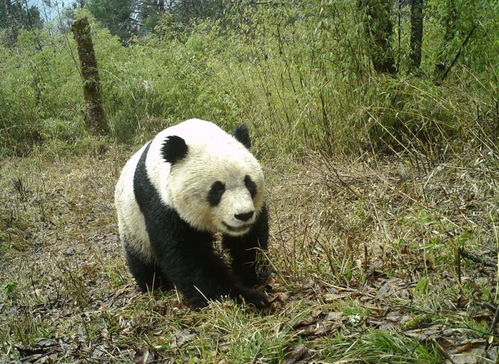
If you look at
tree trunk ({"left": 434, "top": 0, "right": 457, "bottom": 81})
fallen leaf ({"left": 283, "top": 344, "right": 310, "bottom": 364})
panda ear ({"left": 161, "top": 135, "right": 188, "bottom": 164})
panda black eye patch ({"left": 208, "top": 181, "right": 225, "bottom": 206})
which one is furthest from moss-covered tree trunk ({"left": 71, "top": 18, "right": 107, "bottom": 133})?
fallen leaf ({"left": 283, "top": 344, "right": 310, "bottom": 364})

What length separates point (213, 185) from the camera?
3639 mm

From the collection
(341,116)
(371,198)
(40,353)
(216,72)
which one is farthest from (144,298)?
(216,72)

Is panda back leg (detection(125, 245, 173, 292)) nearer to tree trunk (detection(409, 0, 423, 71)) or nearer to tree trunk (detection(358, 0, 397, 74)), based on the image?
tree trunk (detection(358, 0, 397, 74))

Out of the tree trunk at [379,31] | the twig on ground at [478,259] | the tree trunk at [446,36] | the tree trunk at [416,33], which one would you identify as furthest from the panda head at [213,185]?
the tree trunk at [416,33]

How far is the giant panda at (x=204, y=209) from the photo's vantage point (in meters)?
3.64

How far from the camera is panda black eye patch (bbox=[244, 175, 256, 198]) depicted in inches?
A: 145

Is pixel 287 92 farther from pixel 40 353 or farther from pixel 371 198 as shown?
pixel 40 353

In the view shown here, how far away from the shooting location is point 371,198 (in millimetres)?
4918

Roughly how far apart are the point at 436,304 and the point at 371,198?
2164 millimetres

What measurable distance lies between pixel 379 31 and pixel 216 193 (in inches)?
151

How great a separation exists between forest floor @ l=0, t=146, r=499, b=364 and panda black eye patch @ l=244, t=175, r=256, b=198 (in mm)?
522

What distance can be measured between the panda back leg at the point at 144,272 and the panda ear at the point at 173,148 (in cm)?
123

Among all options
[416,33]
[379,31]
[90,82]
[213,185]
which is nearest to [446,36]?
[416,33]

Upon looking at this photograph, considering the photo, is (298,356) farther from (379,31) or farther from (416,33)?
(416,33)
